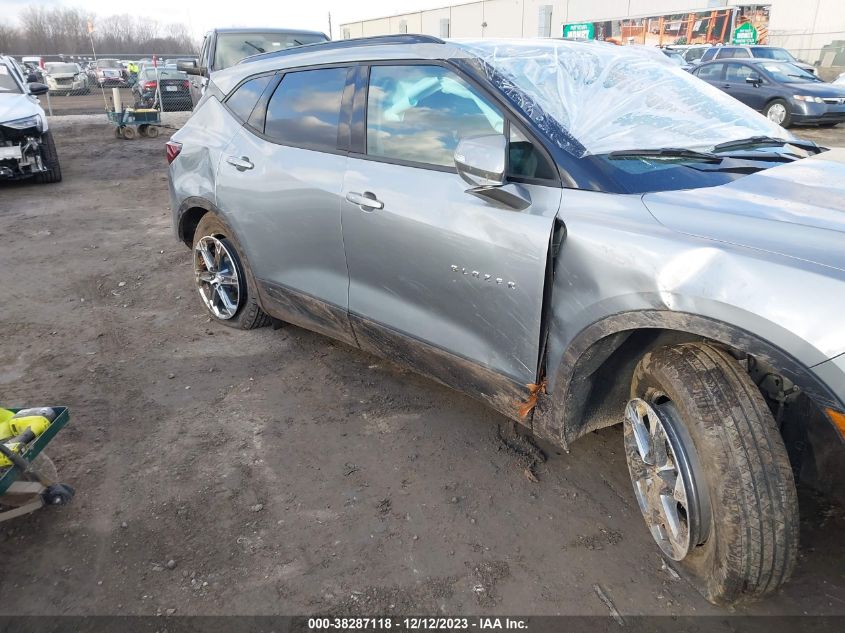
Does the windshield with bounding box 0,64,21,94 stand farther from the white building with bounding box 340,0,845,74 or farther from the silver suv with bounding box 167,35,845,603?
the white building with bounding box 340,0,845,74

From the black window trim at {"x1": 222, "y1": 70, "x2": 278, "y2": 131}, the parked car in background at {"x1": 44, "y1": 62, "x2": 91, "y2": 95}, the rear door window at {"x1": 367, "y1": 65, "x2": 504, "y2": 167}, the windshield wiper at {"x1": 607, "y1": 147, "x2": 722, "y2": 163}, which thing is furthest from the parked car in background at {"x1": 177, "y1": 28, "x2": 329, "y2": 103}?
the parked car in background at {"x1": 44, "y1": 62, "x2": 91, "y2": 95}

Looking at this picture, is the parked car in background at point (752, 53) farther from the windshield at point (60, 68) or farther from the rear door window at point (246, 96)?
the windshield at point (60, 68)

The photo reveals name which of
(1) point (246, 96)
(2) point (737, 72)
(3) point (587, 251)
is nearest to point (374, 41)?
(1) point (246, 96)

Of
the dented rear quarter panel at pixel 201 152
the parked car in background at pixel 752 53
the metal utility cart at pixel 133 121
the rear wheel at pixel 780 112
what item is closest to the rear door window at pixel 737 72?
the rear wheel at pixel 780 112

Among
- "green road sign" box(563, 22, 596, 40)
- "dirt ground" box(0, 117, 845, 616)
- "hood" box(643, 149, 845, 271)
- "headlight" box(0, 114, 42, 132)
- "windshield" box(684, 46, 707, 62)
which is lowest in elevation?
"dirt ground" box(0, 117, 845, 616)

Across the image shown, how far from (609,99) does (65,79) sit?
29997 millimetres

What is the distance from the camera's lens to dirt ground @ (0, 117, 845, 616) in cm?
220

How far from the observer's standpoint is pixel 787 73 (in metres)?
14.4

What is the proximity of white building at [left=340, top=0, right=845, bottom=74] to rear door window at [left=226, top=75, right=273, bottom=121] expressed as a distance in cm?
1850

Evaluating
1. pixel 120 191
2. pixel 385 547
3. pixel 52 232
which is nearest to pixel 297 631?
pixel 385 547

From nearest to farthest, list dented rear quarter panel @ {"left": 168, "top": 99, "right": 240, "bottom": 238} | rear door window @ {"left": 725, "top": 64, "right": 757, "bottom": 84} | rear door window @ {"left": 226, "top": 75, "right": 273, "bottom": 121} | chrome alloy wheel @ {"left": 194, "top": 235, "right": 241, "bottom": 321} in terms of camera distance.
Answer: rear door window @ {"left": 226, "top": 75, "right": 273, "bottom": 121}
dented rear quarter panel @ {"left": 168, "top": 99, "right": 240, "bottom": 238}
chrome alloy wheel @ {"left": 194, "top": 235, "right": 241, "bottom": 321}
rear door window @ {"left": 725, "top": 64, "right": 757, "bottom": 84}

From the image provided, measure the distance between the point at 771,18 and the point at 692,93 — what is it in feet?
137

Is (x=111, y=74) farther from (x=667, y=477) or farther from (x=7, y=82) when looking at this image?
(x=667, y=477)

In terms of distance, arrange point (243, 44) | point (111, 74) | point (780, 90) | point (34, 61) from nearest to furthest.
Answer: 1. point (243, 44)
2. point (780, 90)
3. point (34, 61)
4. point (111, 74)
